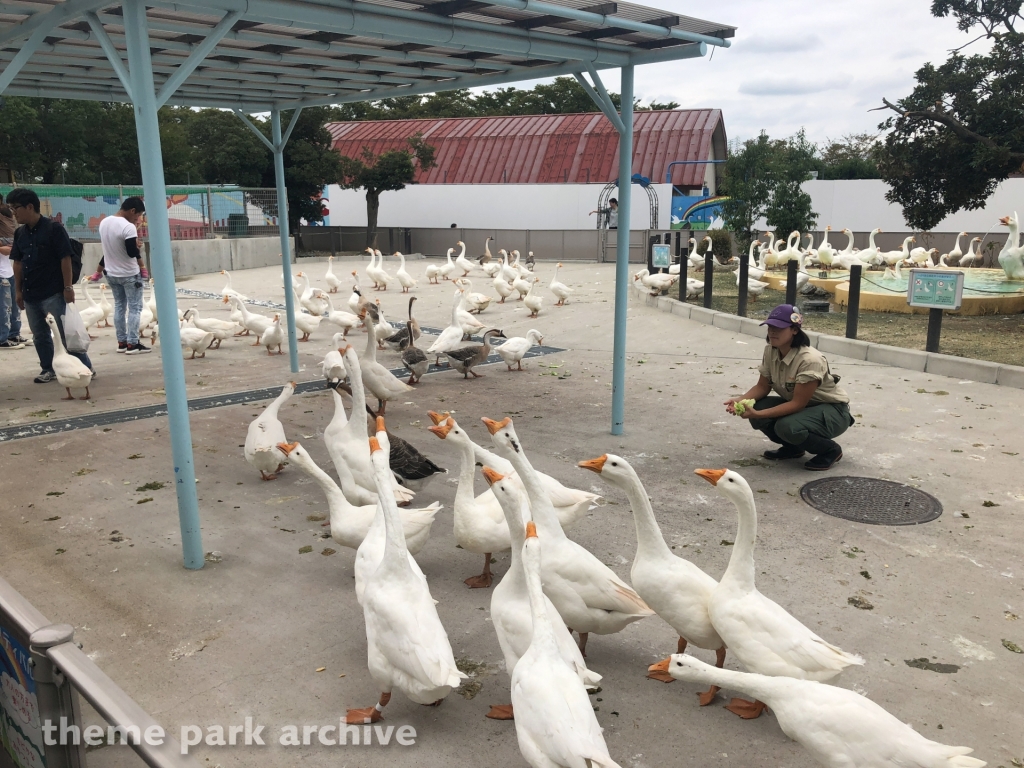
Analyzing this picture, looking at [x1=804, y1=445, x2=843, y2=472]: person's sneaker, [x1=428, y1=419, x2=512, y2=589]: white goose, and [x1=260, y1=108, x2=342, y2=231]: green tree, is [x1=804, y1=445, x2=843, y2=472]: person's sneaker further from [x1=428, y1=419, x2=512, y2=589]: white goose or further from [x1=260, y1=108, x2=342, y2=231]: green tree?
[x1=260, y1=108, x2=342, y2=231]: green tree

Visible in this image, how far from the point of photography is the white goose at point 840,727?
245cm

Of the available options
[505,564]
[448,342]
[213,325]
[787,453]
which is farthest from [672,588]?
[213,325]

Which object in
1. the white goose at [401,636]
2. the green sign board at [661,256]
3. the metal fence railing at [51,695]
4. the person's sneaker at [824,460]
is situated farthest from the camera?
the green sign board at [661,256]

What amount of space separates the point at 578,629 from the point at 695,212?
29.0 meters

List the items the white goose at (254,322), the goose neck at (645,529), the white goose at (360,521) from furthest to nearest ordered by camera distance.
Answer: the white goose at (254,322) < the white goose at (360,521) < the goose neck at (645,529)

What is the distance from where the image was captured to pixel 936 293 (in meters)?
9.66

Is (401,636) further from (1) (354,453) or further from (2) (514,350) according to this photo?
(2) (514,350)

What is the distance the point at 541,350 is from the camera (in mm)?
11203

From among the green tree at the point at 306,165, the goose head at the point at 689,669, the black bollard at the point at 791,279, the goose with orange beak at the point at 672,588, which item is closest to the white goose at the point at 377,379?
the goose with orange beak at the point at 672,588

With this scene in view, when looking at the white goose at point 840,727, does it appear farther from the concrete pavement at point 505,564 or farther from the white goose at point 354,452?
the white goose at point 354,452

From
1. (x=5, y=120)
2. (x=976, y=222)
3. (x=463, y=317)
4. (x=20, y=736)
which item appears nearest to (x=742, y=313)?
(x=463, y=317)

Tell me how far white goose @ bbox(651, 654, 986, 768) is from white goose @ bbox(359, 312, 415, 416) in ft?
17.2

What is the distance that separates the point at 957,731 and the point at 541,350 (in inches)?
334

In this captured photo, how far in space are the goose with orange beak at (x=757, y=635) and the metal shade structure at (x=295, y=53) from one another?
3039 mm
